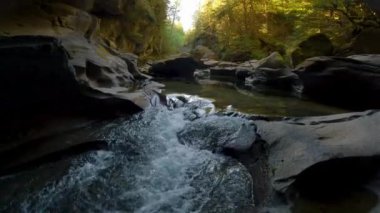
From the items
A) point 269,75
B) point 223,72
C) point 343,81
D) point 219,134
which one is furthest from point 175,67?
point 219,134

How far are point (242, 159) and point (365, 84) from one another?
237 inches

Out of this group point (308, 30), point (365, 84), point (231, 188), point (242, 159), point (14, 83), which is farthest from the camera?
point (308, 30)

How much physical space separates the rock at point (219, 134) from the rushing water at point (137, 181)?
65 mm

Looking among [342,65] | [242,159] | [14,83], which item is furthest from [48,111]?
[342,65]

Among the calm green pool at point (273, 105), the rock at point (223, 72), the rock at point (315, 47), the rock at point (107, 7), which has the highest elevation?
the rock at point (107, 7)

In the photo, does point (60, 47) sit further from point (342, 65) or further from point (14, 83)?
point (342, 65)

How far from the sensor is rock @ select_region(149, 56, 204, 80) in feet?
68.0

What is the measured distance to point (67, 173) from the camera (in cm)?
527

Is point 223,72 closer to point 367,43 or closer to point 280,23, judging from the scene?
point 280,23

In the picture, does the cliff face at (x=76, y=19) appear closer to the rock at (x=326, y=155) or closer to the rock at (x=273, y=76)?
the rock at (x=326, y=155)

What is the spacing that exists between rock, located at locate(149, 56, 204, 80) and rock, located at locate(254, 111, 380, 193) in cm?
1505

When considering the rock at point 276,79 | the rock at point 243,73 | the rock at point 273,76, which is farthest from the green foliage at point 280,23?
the rock at point 276,79

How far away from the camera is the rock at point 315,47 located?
1507 cm

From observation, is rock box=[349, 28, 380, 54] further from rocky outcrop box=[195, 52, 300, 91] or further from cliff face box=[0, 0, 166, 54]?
cliff face box=[0, 0, 166, 54]
